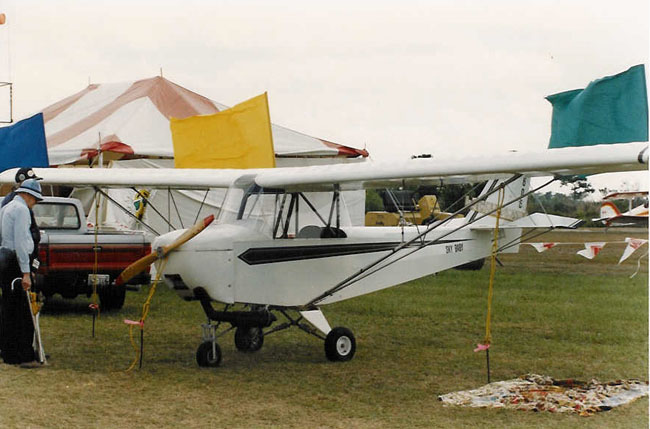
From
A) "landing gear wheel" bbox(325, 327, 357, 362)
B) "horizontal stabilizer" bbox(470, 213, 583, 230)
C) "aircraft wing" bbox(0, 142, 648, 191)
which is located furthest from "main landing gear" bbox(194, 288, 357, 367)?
"horizontal stabilizer" bbox(470, 213, 583, 230)

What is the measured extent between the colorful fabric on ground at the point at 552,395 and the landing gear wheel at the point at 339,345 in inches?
71.8

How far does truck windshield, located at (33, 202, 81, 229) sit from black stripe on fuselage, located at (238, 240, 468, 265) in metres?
6.70

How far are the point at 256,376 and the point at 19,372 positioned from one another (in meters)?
2.32

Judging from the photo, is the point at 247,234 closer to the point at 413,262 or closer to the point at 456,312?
the point at 413,262

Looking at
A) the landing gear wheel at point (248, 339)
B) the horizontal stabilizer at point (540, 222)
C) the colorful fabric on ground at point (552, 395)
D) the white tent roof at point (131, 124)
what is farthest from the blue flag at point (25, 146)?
the colorful fabric on ground at point (552, 395)

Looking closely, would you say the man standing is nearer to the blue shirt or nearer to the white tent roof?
the blue shirt

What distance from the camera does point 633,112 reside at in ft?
30.7

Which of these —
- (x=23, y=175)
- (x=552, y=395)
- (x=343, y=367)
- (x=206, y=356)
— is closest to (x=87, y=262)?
(x=23, y=175)

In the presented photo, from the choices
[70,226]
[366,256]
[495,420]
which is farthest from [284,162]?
[495,420]

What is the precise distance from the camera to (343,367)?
26.9 feet

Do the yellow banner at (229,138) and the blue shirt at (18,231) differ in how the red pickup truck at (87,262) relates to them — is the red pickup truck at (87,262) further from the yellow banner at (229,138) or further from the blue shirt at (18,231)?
the blue shirt at (18,231)

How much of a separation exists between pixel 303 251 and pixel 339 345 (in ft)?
3.73

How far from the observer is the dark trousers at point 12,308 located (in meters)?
7.67

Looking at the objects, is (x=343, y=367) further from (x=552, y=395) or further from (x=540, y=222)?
(x=540, y=222)
